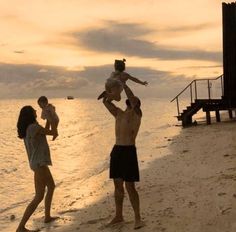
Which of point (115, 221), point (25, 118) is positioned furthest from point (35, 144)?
point (115, 221)

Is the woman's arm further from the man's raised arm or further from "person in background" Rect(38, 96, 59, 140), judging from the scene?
the man's raised arm

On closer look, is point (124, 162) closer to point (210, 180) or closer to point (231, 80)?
point (210, 180)

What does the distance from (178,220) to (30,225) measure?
9.54 feet

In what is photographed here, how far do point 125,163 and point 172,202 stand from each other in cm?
206

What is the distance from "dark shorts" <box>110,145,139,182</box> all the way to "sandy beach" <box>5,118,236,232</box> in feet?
2.96

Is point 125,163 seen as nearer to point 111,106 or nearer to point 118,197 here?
point 118,197

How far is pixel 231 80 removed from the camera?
24.2 meters

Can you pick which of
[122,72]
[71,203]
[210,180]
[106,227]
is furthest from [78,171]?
[122,72]

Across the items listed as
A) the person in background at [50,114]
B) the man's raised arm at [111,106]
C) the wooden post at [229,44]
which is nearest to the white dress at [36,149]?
the person in background at [50,114]

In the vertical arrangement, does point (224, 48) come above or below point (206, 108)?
above

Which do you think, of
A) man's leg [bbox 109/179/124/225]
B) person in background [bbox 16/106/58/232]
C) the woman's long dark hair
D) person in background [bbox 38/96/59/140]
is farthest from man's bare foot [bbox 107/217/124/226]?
the woman's long dark hair

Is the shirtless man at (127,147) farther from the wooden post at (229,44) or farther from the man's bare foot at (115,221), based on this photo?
the wooden post at (229,44)

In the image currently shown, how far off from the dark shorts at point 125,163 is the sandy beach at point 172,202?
2.96 ft

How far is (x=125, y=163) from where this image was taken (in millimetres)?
6258
